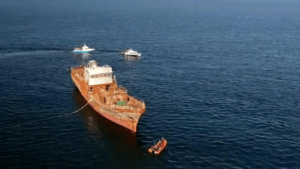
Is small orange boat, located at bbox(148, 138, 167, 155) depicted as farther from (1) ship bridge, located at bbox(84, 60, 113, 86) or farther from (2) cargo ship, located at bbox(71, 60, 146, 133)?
(1) ship bridge, located at bbox(84, 60, 113, 86)

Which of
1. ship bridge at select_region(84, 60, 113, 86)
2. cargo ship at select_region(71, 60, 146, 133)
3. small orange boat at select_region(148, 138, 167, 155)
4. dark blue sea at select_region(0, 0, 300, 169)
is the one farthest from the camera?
ship bridge at select_region(84, 60, 113, 86)

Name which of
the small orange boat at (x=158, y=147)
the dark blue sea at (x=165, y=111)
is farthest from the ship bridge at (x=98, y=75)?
the small orange boat at (x=158, y=147)

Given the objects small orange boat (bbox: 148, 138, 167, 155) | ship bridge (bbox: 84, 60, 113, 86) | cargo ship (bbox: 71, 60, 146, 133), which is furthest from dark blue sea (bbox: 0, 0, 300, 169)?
ship bridge (bbox: 84, 60, 113, 86)

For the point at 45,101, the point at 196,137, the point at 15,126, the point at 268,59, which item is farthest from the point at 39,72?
the point at 268,59

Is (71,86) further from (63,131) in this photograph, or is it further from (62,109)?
(63,131)

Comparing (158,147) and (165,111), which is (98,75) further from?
(158,147)

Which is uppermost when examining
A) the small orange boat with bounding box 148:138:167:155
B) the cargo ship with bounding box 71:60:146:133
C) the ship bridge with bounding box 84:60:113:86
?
the ship bridge with bounding box 84:60:113:86

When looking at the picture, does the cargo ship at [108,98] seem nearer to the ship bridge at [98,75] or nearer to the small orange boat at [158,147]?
the ship bridge at [98,75]
